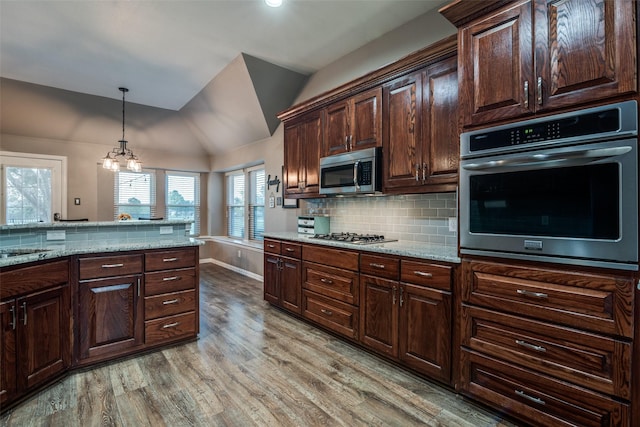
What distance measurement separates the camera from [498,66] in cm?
184

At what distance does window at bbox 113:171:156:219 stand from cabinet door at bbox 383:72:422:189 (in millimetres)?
5480

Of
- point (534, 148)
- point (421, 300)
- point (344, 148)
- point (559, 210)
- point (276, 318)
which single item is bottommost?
point (276, 318)

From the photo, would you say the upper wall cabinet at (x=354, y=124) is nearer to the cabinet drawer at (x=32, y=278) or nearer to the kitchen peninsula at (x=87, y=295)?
the kitchen peninsula at (x=87, y=295)

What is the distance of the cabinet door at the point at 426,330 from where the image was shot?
2131 mm

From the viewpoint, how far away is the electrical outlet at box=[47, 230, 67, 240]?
261 cm

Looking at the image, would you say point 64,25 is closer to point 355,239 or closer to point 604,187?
point 355,239

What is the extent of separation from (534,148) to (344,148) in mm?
1785

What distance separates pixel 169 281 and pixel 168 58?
266 cm

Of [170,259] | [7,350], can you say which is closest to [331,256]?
[170,259]

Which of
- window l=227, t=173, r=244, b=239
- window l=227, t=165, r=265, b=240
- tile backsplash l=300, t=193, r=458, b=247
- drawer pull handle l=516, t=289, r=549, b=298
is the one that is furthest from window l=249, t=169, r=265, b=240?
drawer pull handle l=516, t=289, r=549, b=298

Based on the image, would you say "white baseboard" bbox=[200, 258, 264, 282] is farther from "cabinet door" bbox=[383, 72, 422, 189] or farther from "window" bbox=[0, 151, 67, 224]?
"cabinet door" bbox=[383, 72, 422, 189]

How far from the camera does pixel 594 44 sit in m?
1.50

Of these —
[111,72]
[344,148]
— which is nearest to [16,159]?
[111,72]

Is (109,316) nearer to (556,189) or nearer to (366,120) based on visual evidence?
(366,120)
